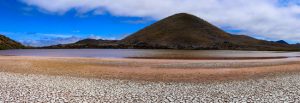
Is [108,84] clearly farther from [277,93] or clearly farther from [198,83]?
[277,93]

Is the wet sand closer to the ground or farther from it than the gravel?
farther from it

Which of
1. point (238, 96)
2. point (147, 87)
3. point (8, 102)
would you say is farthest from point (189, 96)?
point (8, 102)

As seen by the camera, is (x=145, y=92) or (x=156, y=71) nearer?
(x=145, y=92)

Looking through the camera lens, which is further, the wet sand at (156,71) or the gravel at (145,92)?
the wet sand at (156,71)

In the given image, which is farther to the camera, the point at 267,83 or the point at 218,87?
the point at 267,83

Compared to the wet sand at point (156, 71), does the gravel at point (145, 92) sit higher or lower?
lower

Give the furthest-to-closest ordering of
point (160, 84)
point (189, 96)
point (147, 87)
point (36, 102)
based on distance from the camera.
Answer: point (160, 84), point (147, 87), point (189, 96), point (36, 102)

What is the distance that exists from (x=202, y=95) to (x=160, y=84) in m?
6.16

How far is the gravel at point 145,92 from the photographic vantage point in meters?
20.4

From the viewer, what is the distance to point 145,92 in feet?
75.7

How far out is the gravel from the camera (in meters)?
20.4

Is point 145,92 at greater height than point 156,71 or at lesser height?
lesser

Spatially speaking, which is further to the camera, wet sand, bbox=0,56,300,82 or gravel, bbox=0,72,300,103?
wet sand, bbox=0,56,300,82

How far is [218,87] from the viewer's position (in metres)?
25.6
